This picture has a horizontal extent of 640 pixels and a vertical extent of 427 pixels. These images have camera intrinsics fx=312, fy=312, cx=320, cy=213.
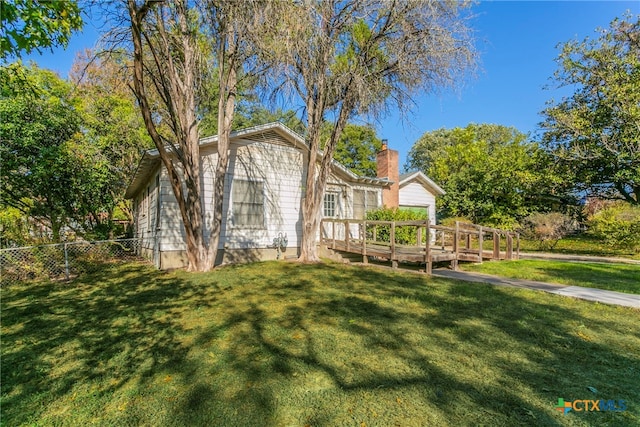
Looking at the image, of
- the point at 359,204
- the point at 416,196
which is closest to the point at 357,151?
the point at 416,196

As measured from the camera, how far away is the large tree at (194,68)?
7465mm

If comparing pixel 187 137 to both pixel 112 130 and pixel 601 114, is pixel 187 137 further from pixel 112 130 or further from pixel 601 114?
pixel 601 114

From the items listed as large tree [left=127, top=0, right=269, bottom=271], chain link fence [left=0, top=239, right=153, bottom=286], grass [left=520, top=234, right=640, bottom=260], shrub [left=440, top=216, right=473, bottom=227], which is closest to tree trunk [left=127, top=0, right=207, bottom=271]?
large tree [left=127, top=0, right=269, bottom=271]

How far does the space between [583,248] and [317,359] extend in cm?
1773

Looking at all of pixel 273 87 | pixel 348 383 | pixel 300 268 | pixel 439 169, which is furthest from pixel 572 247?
pixel 348 383

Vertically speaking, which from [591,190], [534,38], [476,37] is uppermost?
[534,38]

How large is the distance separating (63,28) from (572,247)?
20.2m

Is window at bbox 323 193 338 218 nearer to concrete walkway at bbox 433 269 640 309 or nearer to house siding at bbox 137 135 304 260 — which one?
house siding at bbox 137 135 304 260

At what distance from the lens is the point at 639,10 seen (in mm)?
13625

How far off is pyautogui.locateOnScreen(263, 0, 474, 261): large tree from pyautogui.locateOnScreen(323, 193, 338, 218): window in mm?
2782

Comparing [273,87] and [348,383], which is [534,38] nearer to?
[273,87]

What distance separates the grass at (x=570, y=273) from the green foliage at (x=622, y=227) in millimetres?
5143

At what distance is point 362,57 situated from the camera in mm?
9008

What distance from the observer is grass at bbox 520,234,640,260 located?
43.5ft
